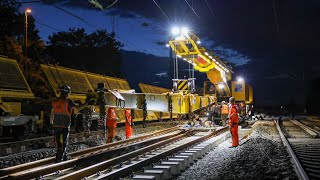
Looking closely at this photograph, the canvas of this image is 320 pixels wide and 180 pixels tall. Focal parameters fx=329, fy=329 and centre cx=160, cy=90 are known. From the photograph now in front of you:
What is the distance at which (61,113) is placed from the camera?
725cm

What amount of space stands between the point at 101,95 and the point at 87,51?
30.6 metres

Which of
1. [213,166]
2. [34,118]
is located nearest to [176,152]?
[213,166]

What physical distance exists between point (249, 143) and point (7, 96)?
8974mm

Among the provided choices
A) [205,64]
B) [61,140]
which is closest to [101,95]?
[61,140]

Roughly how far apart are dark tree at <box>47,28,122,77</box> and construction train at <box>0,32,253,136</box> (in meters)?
17.9

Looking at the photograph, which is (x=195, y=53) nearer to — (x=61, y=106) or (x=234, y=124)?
(x=234, y=124)

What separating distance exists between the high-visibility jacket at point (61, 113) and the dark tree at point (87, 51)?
28645mm

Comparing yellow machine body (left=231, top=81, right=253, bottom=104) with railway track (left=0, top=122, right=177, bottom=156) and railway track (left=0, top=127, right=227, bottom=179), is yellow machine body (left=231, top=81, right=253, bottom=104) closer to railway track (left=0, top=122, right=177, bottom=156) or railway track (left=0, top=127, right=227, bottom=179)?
railway track (left=0, top=122, right=177, bottom=156)

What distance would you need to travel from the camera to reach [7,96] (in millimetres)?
12258

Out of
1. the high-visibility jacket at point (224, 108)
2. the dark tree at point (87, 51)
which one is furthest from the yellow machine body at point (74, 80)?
the dark tree at point (87, 51)

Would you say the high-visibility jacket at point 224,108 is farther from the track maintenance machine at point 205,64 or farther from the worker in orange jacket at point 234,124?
the worker in orange jacket at point 234,124

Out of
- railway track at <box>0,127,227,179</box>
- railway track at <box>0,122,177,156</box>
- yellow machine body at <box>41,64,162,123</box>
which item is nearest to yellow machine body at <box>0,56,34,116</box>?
railway track at <box>0,122,177,156</box>

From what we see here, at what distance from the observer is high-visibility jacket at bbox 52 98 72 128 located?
723cm

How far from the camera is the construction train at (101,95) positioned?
413 inches
